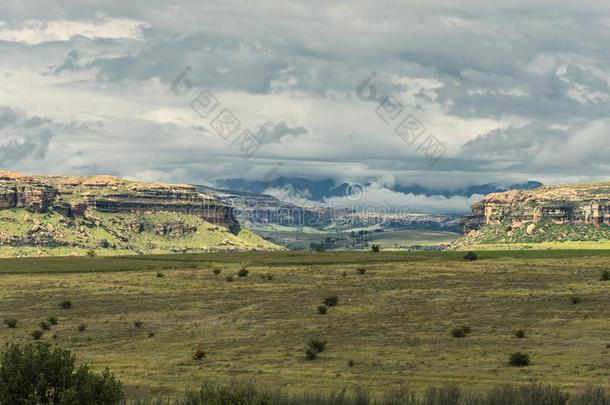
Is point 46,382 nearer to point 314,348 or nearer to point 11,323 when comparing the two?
point 314,348

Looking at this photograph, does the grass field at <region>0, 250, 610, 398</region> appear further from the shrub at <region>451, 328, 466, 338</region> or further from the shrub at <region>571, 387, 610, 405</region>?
the shrub at <region>571, 387, 610, 405</region>

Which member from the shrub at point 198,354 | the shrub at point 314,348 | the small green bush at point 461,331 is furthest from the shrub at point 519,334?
the shrub at point 198,354

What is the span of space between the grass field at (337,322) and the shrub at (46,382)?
20.3m

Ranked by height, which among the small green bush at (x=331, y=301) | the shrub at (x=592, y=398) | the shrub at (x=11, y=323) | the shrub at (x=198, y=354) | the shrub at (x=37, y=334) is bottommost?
the shrub at (x=198, y=354)

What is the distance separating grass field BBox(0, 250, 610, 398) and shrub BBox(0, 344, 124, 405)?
2030 centimetres

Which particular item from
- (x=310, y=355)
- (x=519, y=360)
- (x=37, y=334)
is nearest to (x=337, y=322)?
(x=310, y=355)

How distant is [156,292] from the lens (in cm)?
12825

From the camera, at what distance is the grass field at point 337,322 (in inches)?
2980

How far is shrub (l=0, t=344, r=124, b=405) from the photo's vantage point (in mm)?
48062

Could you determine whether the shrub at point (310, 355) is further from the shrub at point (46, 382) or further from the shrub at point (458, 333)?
the shrub at point (46, 382)

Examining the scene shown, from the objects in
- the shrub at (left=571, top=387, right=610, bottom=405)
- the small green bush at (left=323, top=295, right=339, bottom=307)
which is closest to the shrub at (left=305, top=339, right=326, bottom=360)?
the small green bush at (left=323, top=295, right=339, bottom=307)

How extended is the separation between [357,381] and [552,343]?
23941 millimetres

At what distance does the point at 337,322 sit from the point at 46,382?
55466 mm

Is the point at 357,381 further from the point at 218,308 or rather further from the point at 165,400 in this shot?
the point at 218,308
